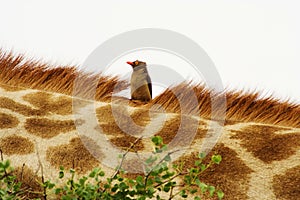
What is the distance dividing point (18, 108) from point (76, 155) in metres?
0.51

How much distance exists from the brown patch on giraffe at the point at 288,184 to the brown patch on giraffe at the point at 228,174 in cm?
11

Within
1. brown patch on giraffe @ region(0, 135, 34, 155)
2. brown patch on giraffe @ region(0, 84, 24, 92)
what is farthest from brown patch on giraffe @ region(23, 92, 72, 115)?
brown patch on giraffe @ region(0, 135, 34, 155)

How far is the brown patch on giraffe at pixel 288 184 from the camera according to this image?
155 centimetres

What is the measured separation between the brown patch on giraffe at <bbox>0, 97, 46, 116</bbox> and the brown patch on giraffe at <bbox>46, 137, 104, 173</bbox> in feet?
1.02

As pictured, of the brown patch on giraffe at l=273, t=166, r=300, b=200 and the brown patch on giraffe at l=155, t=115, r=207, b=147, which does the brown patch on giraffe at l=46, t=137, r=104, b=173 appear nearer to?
the brown patch on giraffe at l=155, t=115, r=207, b=147

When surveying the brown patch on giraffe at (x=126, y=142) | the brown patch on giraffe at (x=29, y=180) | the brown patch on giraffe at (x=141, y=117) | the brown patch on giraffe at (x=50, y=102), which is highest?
the brown patch on giraffe at (x=50, y=102)

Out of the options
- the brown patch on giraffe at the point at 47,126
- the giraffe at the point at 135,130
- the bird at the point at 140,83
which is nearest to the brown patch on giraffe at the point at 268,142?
the giraffe at the point at 135,130

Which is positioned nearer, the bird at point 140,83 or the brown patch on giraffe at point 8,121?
the brown patch on giraffe at point 8,121

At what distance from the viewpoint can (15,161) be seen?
1748mm

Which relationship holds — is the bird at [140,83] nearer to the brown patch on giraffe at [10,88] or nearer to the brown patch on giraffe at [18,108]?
the brown patch on giraffe at [18,108]

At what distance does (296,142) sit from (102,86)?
1.04 meters

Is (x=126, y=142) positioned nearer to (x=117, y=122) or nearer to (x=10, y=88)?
(x=117, y=122)

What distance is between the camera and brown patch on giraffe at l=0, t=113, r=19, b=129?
1.95 m

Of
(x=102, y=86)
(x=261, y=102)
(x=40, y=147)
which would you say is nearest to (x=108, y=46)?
(x=102, y=86)
